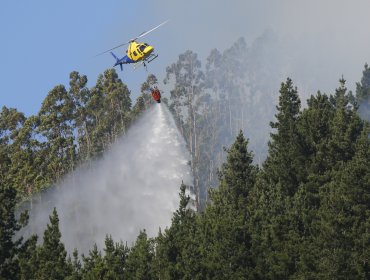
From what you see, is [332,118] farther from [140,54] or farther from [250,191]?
[140,54]

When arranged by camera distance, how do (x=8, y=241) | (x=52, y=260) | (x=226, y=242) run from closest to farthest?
(x=52, y=260) < (x=226, y=242) < (x=8, y=241)

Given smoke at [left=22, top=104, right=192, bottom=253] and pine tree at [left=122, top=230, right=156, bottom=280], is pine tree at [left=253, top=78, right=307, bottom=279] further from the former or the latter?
smoke at [left=22, top=104, right=192, bottom=253]

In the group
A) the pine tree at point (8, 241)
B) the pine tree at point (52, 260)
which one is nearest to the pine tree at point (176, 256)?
the pine tree at point (52, 260)

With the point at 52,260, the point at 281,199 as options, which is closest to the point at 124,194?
the point at 281,199

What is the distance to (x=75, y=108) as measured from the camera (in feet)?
395

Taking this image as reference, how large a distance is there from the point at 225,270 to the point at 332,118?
22062 millimetres

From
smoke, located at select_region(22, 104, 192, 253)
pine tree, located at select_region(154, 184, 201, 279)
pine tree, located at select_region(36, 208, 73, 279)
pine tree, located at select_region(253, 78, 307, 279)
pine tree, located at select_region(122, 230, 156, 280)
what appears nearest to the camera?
pine tree, located at select_region(36, 208, 73, 279)

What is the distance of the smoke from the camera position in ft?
313

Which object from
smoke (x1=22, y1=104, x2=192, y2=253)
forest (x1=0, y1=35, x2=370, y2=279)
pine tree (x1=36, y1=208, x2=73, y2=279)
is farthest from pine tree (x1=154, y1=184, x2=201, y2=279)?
smoke (x1=22, y1=104, x2=192, y2=253)

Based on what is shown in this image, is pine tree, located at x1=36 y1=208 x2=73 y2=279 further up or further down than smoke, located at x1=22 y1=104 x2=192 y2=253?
further down

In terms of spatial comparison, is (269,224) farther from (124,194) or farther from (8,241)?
(124,194)

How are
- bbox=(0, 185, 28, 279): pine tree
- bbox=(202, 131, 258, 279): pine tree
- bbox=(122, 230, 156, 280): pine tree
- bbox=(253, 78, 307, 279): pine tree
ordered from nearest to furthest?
1. bbox=(122, 230, 156, 280): pine tree
2. bbox=(202, 131, 258, 279): pine tree
3. bbox=(253, 78, 307, 279): pine tree
4. bbox=(0, 185, 28, 279): pine tree

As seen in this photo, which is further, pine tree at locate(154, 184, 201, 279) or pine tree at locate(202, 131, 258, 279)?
pine tree at locate(202, 131, 258, 279)

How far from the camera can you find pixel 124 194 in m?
102
